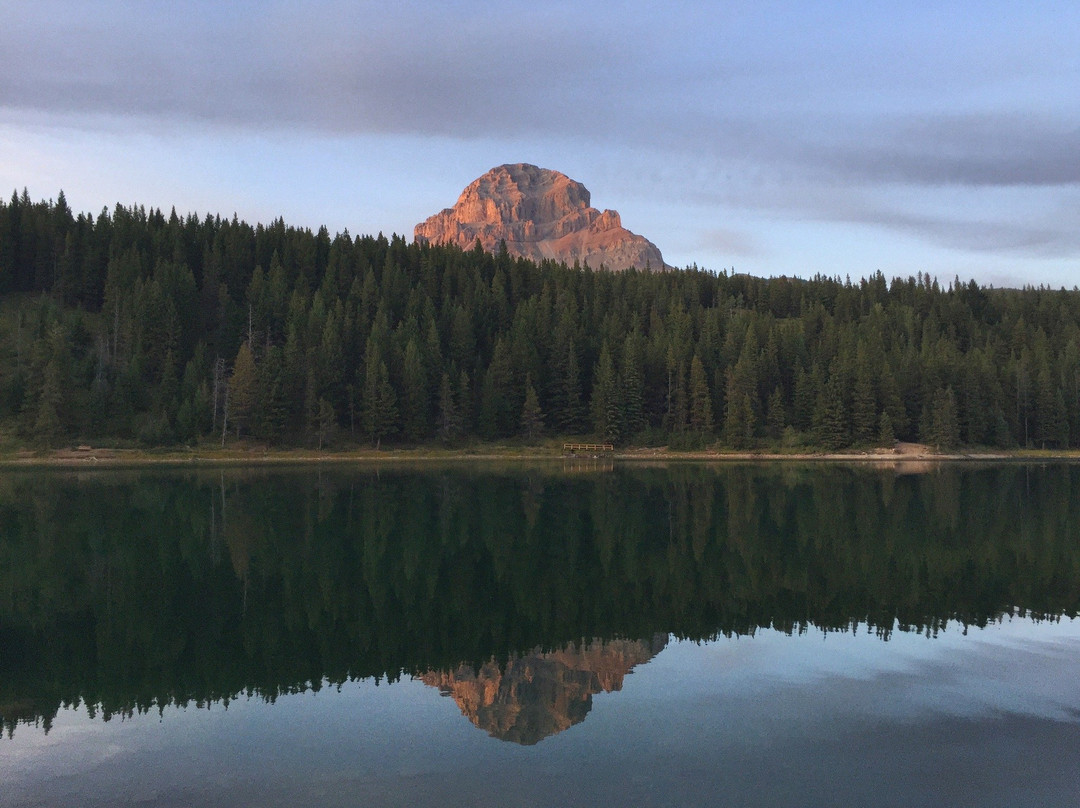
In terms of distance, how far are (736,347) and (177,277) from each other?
3396 inches

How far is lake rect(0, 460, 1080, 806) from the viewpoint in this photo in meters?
12.4

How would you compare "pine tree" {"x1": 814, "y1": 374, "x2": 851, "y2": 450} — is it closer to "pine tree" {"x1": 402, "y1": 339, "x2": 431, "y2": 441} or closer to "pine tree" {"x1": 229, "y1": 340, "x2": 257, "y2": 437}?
"pine tree" {"x1": 402, "y1": 339, "x2": 431, "y2": 441}

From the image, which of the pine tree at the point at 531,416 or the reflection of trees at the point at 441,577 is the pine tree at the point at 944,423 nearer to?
the pine tree at the point at 531,416

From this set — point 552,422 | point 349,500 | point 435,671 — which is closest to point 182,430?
point 552,422

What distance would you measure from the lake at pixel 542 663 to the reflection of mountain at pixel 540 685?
0.08 m

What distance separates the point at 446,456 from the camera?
110125 mm

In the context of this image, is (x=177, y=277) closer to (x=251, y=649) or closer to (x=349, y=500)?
(x=349, y=500)

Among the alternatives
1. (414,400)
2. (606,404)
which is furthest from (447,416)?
(606,404)

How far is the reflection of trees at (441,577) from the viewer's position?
19.0 meters

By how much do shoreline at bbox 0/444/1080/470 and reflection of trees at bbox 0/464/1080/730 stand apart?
144ft

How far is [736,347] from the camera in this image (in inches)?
5472

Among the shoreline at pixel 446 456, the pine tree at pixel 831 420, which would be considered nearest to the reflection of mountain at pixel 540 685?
the shoreline at pixel 446 456

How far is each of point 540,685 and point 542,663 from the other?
1469 mm

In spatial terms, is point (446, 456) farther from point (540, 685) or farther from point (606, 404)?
point (540, 685)
